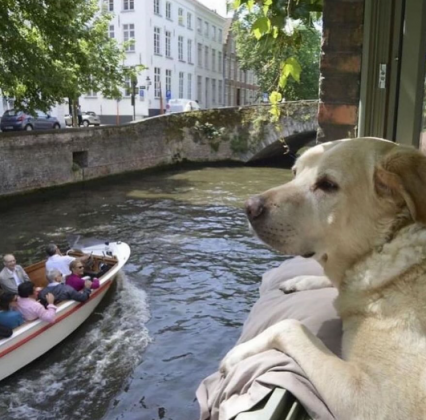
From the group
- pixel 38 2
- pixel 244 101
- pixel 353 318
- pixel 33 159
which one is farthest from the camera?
pixel 244 101

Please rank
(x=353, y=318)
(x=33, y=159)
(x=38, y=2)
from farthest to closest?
(x=33, y=159), (x=38, y=2), (x=353, y=318)

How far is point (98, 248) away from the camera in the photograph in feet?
32.4

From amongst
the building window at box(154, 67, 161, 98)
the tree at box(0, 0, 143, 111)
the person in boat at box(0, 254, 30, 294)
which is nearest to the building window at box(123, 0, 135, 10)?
the building window at box(154, 67, 161, 98)

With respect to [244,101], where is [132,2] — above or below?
above

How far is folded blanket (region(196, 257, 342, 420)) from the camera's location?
1.49 metres

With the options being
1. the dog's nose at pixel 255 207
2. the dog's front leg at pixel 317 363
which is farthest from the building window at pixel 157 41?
the dog's front leg at pixel 317 363

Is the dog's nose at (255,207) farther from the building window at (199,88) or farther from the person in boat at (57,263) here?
the building window at (199,88)

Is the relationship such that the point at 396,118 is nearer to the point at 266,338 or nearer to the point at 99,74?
the point at 266,338

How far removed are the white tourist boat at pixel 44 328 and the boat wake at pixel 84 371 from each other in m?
0.15

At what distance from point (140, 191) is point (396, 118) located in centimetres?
1458

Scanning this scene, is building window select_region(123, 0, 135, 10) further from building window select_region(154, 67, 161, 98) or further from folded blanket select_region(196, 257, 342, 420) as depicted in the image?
folded blanket select_region(196, 257, 342, 420)

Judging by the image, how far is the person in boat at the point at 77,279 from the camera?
25.6ft

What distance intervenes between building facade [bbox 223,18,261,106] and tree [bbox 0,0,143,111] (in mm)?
32316

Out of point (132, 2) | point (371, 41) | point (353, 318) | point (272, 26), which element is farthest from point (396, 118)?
point (132, 2)
